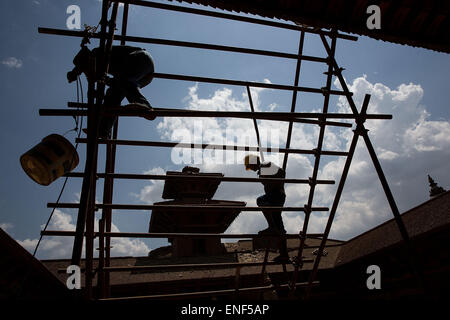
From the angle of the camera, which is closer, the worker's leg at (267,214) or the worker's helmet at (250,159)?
the worker's leg at (267,214)

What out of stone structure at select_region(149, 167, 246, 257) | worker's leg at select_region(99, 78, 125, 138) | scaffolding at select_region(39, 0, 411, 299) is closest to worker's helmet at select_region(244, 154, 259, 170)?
scaffolding at select_region(39, 0, 411, 299)

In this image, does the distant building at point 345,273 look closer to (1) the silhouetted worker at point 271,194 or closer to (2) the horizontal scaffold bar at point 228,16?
(1) the silhouetted worker at point 271,194

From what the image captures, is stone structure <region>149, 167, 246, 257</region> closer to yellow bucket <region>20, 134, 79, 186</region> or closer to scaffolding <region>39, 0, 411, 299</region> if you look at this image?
scaffolding <region>39, 0, 411, 299</region>

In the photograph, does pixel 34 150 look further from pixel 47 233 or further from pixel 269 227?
pixel 269 227

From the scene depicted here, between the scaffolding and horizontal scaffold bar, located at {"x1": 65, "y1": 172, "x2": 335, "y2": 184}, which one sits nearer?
the scaffolding

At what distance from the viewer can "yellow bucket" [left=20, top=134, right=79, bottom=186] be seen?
7.40 feet

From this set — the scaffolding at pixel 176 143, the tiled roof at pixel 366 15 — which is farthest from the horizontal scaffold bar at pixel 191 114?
the tiled roof at pixel 366 15

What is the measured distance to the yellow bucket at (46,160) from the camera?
7.40ft

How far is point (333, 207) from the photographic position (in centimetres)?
319

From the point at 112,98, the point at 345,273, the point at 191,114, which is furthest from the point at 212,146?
the point at 345,273

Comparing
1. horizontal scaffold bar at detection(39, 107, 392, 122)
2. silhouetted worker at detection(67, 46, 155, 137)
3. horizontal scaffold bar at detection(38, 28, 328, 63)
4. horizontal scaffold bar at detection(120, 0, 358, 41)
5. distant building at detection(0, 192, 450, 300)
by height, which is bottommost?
distant building at detection(0, 192, 450, 300)

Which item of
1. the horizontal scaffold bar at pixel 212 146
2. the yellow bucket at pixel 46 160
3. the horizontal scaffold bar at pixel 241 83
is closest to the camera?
the yellow bucket at pixel 46 160
